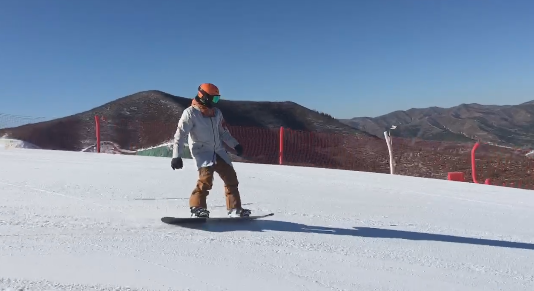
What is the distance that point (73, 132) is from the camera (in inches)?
997

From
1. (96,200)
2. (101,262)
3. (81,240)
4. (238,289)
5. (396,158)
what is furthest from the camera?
(396,158)

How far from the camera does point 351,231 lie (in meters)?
4.85

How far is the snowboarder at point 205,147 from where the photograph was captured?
4672 millimetres

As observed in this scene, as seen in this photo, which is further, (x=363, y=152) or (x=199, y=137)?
(x=363, y=152)

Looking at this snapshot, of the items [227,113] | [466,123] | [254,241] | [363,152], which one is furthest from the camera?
[227,113]

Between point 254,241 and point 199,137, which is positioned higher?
point 199,137

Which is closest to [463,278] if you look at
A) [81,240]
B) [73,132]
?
[81,240]

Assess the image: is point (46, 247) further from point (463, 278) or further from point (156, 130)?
point (156, 130)

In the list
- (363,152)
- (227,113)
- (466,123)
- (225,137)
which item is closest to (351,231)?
(225,137)

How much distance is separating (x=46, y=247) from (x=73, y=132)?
77.9 ft

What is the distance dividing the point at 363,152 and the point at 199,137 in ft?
53.6

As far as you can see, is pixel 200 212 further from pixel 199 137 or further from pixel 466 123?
pixel 466 123

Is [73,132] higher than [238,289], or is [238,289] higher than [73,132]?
[73,132]

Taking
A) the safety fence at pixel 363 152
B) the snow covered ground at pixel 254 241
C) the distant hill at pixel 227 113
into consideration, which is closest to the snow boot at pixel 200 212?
the snow covered ground at pixel 254 241
